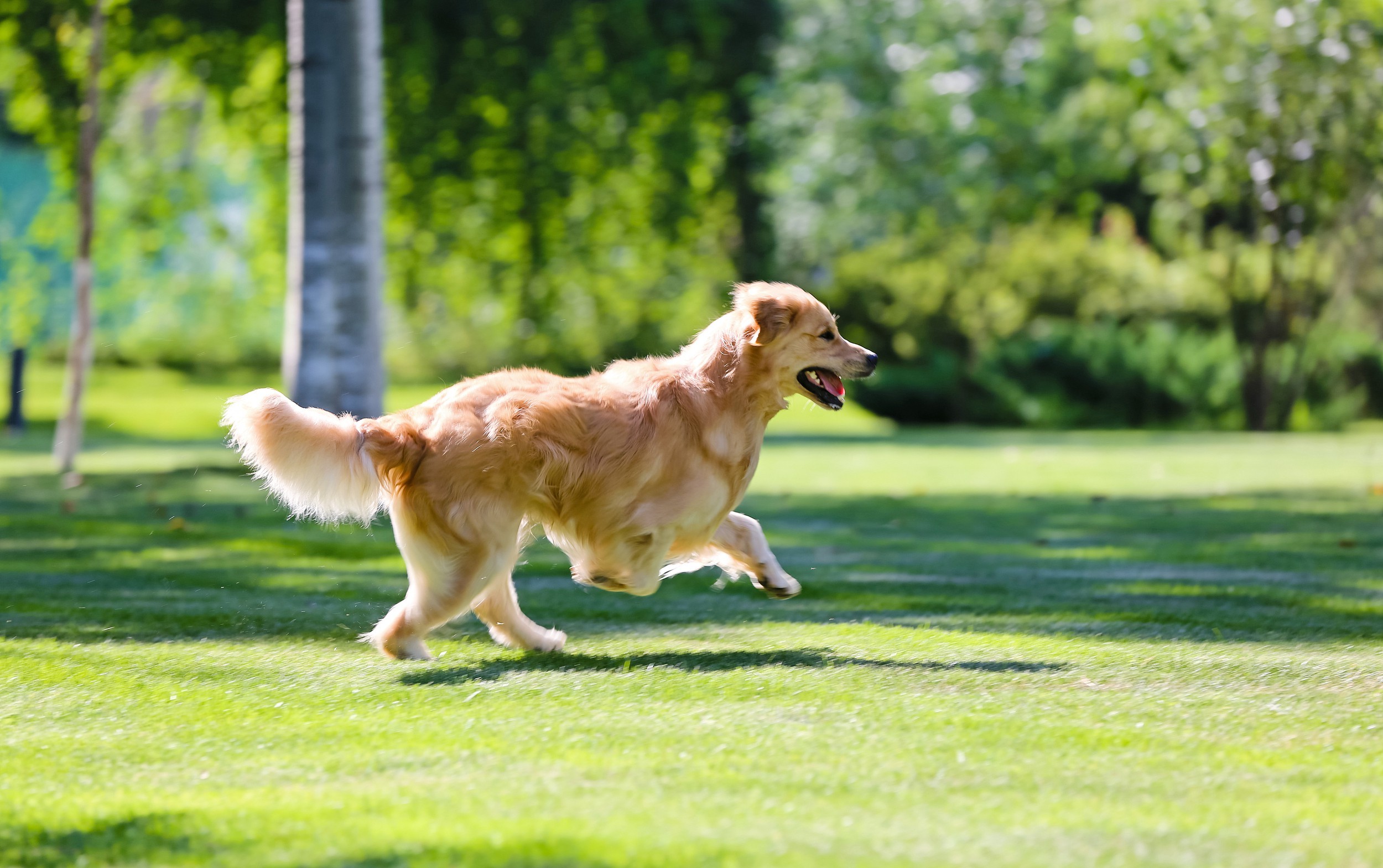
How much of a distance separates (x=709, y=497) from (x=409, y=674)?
1.36 m

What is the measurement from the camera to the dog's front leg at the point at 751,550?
21.0 ft

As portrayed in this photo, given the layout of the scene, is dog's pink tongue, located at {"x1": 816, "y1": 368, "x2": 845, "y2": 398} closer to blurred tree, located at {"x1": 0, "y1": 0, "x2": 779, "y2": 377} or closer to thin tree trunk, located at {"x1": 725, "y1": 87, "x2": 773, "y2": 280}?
blurred tree, located at {"x1": 0, "y1": 0, "x2": 779, "y2": 377}

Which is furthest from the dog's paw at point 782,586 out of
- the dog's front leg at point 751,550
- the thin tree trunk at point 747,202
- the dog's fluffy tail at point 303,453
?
the thin tree trunk at point 747,202

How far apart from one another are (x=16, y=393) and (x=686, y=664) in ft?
64.4

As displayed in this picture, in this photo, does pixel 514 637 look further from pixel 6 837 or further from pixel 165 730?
pixel 6 837

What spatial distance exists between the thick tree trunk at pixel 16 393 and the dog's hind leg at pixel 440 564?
1757 centimetres

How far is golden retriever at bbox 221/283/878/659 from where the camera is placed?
5.65m

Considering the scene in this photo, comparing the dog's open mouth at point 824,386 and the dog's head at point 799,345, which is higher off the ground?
the dog's head at point 799,345

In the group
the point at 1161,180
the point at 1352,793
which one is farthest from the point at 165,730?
the point at 1161,180

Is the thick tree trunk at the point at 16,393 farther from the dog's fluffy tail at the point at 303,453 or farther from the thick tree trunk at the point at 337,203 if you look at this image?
the dog's fluffy tail at the point at 303,453

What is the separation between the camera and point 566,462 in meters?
5.89

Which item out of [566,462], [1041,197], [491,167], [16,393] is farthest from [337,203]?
[1041,197]

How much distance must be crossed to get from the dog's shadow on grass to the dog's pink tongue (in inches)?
44.4

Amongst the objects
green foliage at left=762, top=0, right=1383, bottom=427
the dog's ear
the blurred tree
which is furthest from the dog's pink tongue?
green foliage at left=762, top=0, right=1383, bottom=427
